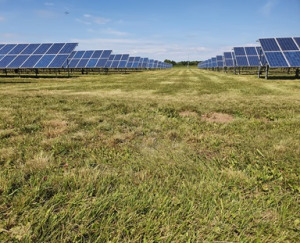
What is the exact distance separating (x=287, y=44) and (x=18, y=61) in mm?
28844

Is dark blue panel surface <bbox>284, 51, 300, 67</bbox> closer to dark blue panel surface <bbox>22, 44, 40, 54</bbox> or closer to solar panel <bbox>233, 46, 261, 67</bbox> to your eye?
solar panel <bbox>233, 46, 261, 67</bbox>

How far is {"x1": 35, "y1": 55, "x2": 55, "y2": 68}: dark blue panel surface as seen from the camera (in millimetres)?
21166

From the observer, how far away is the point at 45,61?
22000 millimetres

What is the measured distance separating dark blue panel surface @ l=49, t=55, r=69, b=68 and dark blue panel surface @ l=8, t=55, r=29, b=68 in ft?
11.1

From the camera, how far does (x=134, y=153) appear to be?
337 cm

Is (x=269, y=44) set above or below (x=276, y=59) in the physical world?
above

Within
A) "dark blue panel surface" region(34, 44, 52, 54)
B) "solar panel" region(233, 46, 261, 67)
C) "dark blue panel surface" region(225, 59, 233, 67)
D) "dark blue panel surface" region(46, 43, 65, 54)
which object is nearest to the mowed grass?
"dark blue panel surface" region(46, 43, 65, 54)

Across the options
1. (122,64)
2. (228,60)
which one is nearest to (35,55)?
(122,64)

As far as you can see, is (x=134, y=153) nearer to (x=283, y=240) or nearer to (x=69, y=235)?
(x=69, y=235)

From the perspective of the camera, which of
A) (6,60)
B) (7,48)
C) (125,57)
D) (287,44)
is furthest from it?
(125,57)

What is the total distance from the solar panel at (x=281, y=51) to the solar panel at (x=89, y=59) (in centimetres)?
2208

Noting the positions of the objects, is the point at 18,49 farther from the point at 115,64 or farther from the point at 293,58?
the point at 293,58

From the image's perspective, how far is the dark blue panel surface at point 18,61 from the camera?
21216 mm

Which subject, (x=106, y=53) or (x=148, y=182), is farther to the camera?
(x=106, y=53)
